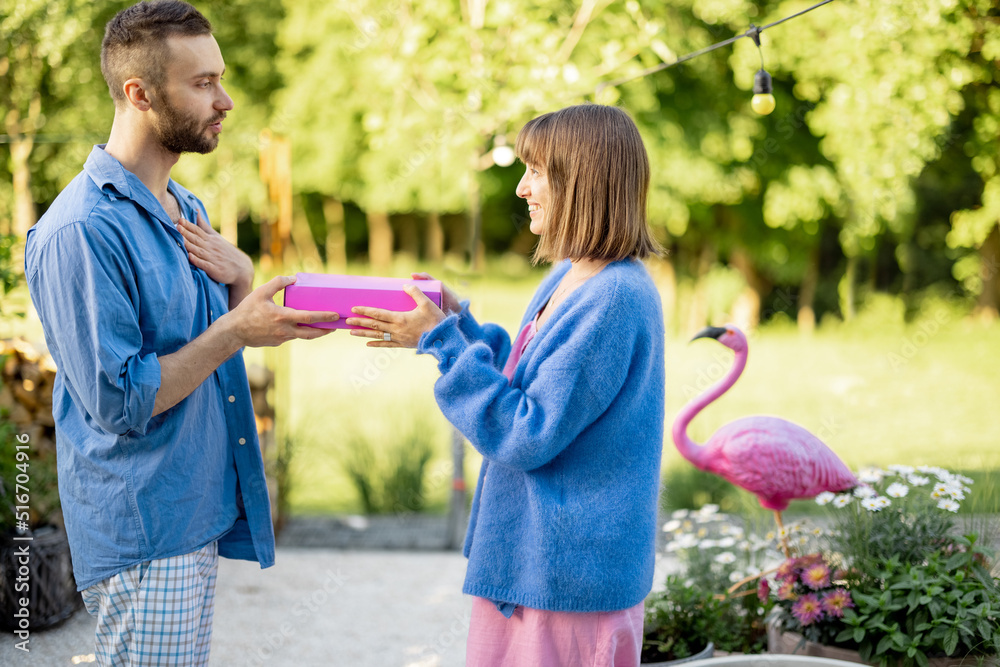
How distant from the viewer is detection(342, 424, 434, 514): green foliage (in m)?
5.36

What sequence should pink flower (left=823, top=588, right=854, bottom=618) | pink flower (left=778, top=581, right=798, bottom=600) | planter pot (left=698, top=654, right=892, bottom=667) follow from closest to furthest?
planter pot (left=698, top=654, right=892, bottom=667) → pink flower (left=823, top=588, right=854, bottom=618) → pink flower (left=778, top=581, right=798, bottom=600)

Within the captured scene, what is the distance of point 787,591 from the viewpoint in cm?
270

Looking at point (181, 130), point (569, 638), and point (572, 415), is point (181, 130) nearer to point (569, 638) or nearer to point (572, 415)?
point (572, 415)

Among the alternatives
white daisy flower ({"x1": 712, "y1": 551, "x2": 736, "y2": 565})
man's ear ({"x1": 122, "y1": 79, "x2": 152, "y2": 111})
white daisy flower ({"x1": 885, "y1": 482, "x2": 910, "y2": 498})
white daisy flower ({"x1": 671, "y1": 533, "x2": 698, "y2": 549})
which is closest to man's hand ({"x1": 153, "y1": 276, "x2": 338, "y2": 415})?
man's ear ({"x1": 122, "y1": 79, "x2": 152, "y2": 111})

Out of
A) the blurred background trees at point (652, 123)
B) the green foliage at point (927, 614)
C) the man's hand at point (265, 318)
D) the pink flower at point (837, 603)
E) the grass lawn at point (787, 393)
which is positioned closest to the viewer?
the man's hand at point (265, 318)

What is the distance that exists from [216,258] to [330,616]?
249 centimetres

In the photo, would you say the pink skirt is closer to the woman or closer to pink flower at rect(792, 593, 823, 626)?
the woman

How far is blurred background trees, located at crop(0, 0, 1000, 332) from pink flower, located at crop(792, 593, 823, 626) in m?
2.62

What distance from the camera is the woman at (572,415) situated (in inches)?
65.7

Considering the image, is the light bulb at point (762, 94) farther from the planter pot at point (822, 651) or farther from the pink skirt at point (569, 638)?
the pink skirt at point (569, 638)

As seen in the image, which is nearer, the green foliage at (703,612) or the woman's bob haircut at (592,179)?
the woman's bob haircut at (592,179)

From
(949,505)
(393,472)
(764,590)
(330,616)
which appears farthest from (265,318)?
(393,472)

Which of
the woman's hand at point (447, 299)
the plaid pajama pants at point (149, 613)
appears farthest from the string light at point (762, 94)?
the plaid pajama pants at point (149, 613)

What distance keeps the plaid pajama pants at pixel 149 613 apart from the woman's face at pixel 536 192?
1.07 meters
